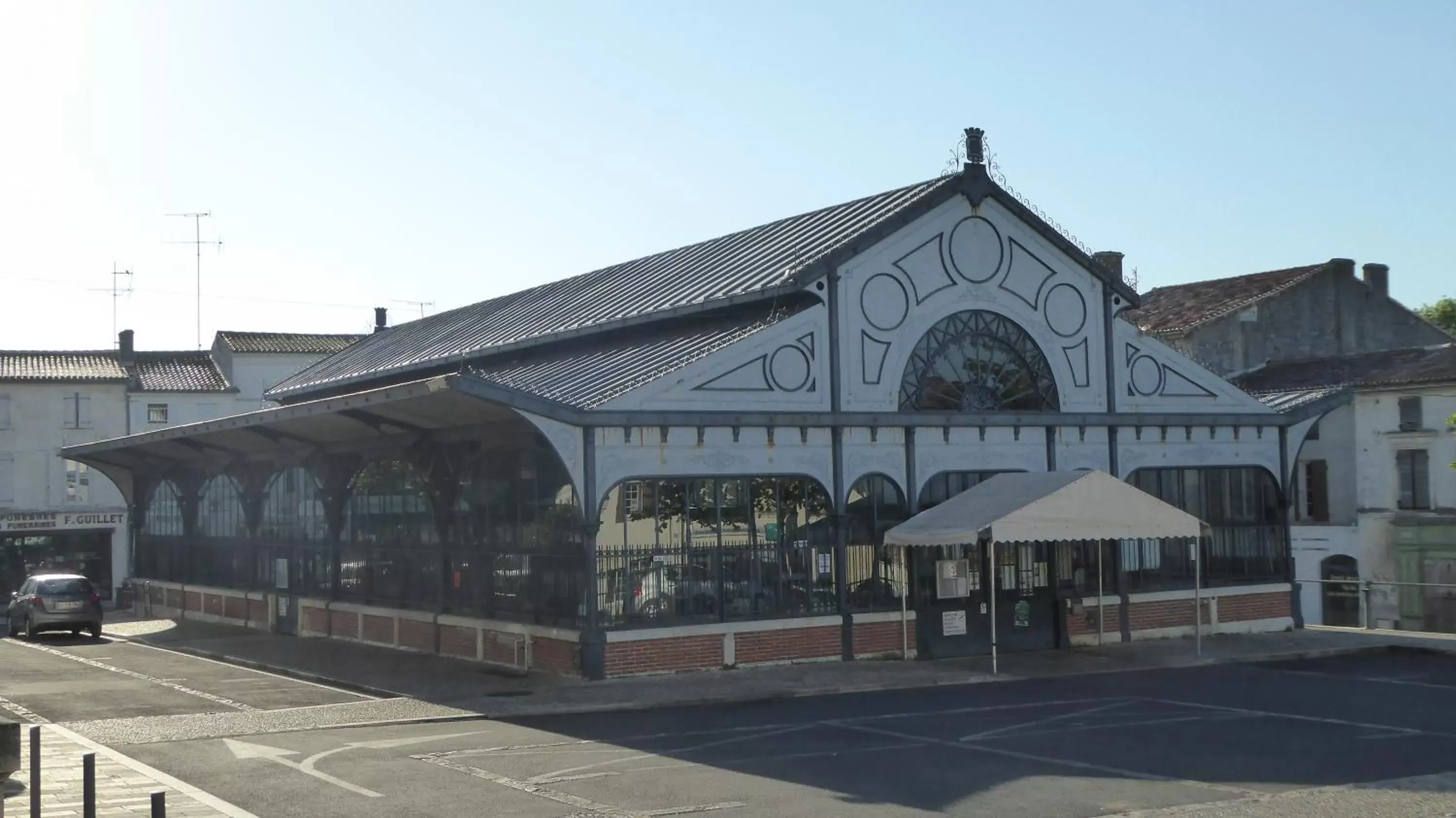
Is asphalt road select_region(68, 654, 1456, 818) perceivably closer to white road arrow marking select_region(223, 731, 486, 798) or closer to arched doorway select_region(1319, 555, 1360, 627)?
white road arrow marking select_region(223, 731, 486, 798)

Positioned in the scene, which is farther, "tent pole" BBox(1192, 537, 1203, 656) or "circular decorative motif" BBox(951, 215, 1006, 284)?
"circular decorative motif" BBox(951, 215, 1006, 284)

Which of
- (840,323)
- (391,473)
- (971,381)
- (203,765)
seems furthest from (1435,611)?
(203,765)

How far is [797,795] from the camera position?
13516 millimetres

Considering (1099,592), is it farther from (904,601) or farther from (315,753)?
(315,753)

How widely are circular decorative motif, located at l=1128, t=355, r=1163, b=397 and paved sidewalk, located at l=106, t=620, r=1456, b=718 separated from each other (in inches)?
185

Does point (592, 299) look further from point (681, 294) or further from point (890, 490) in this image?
point (890, 490)

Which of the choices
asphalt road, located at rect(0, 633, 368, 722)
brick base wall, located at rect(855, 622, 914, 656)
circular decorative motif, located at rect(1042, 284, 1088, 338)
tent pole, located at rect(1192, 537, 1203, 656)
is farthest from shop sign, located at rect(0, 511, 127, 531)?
tent pole, located at rect(1192, 537, 1203, 656)

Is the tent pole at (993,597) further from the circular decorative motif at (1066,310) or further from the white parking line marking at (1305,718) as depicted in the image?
the circular decorative motif at (1066,310)

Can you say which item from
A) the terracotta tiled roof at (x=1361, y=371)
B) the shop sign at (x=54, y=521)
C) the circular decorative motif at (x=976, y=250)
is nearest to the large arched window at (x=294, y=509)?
the circular decorative motif at (x=976, y=250)

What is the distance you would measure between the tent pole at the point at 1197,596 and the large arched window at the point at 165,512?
90.0 feet

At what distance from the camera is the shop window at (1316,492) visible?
44.8m

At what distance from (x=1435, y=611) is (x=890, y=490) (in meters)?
22.3

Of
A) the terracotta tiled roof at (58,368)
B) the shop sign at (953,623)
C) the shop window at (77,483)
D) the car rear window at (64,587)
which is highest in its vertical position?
the terracotta tiled roof at (58,368)

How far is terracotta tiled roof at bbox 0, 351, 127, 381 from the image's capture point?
57.5m
